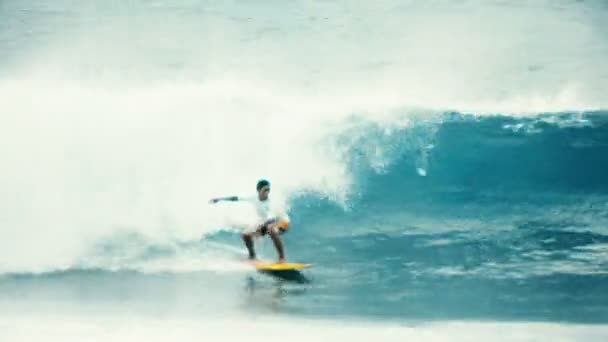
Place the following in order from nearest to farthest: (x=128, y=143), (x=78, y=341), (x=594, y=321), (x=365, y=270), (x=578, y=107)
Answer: (x=78, y=341), (x=594, y=321), (x=365, y=270), (x=128, y=143), (x=578, y=107)

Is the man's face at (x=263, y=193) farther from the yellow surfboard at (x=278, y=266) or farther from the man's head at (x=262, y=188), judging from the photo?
the yellow surfboard at (x=278, y=266)

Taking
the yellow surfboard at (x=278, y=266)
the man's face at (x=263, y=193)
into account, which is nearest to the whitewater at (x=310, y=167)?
the yellow surfboard at (x=278, y=266)

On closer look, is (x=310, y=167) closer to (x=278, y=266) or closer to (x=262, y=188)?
(x=262, y=188)

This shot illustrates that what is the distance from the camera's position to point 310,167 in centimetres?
1212

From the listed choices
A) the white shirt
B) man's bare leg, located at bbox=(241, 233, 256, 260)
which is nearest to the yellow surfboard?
man's bare leg, located at bbox=(241, 233, 256, 260)

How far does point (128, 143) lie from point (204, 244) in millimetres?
4039

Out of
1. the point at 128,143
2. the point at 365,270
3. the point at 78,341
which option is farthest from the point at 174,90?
the point at 78,341

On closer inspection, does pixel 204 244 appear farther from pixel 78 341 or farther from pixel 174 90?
pixel 174 90

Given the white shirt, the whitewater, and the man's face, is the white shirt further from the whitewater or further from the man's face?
the whitewater

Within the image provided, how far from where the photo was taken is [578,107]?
49.3 feet

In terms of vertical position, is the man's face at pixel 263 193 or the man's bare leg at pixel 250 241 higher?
the man's face at pixel 263 193

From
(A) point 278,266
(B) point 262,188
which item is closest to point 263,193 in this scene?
(B) point 262,188

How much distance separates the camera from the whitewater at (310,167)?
7.04 meters

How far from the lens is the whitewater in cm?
704
